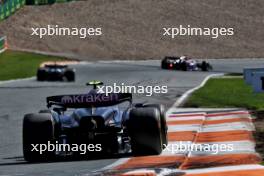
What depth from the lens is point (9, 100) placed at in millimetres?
21516

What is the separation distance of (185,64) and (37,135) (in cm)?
2988

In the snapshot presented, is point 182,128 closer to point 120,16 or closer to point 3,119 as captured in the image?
point 3,119

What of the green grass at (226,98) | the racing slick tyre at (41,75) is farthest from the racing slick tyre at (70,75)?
the green grass at (226,98)

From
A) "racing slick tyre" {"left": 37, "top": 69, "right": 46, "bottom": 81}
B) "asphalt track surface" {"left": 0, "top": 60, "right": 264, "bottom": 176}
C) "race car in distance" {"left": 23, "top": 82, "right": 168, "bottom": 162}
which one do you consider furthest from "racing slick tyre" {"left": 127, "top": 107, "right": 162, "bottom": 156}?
"racing slick tyre" {"left": 37, "top": 69, "right": 46, "bottom": 81}

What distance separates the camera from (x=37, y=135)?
10.3 m

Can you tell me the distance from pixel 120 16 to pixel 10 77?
1252 inches

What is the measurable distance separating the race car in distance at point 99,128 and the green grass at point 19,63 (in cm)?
2505

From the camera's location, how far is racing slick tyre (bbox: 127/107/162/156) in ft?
33.4

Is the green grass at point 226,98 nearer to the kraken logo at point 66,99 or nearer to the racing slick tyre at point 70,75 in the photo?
the kraken logo at point 66,99

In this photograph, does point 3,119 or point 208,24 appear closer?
point 3,119

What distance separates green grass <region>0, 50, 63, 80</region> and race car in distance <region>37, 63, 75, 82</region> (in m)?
2.77

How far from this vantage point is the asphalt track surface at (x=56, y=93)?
9.52m

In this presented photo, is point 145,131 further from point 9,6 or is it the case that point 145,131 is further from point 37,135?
point 9,6

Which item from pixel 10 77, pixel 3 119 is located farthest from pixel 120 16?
pixel 3 119
